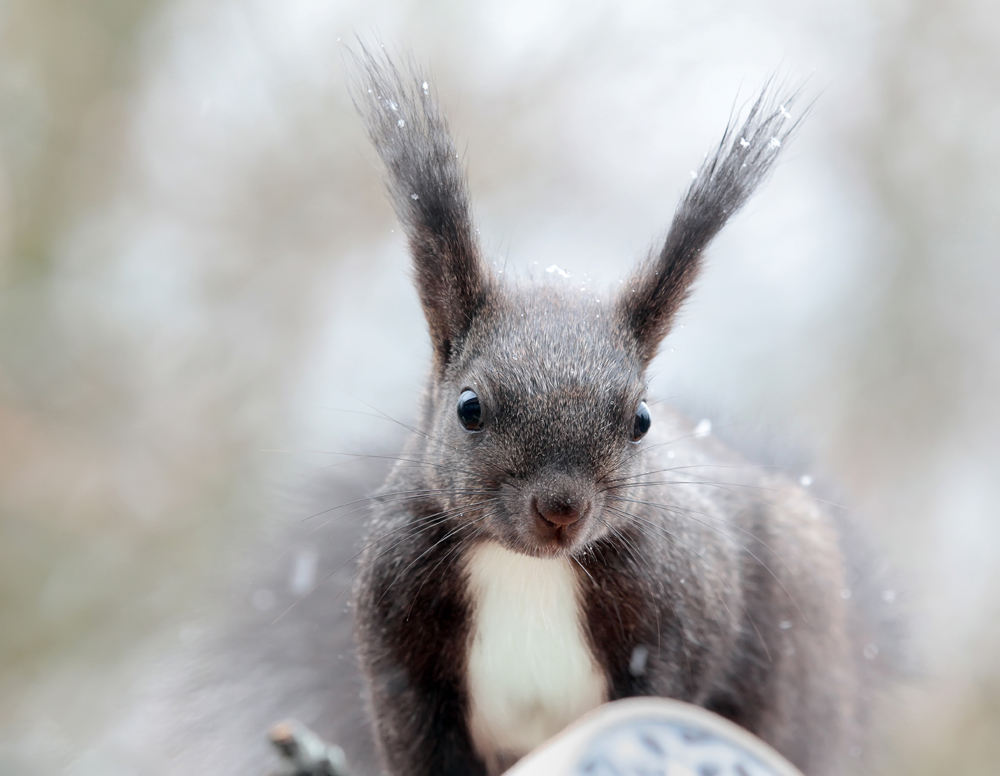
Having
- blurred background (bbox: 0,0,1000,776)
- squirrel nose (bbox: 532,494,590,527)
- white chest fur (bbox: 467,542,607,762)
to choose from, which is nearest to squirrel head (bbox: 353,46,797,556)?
squirrel nose (bbox: 532,494,590,527)

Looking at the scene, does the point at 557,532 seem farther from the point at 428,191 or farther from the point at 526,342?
the point at 428,191

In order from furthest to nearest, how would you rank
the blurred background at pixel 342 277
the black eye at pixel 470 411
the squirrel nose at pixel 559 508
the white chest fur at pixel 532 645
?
the blurred background at pixel 342 277 → the white chest fur at pixel 532 645 → the black eye at pixel 470 411 → the squirrel nose at pixel 559 508

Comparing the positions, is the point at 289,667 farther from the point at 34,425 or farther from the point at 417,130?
the point at 417,130

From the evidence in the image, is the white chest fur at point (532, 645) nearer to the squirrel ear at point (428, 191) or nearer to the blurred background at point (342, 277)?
the squirrel ear at point (428, 191)

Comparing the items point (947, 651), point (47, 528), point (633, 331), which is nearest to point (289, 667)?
point (47, 528)

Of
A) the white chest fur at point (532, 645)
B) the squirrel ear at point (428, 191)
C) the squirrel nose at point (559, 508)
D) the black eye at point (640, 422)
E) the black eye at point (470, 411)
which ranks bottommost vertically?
the white chest fur at point (532, 645)

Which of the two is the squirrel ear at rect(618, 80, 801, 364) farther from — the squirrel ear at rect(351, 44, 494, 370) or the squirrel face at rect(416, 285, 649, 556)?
the squirrel ear at rect(351, 44, 494, 370)

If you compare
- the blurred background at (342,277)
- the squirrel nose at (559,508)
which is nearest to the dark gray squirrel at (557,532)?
the squirrel nose at (559,508)
